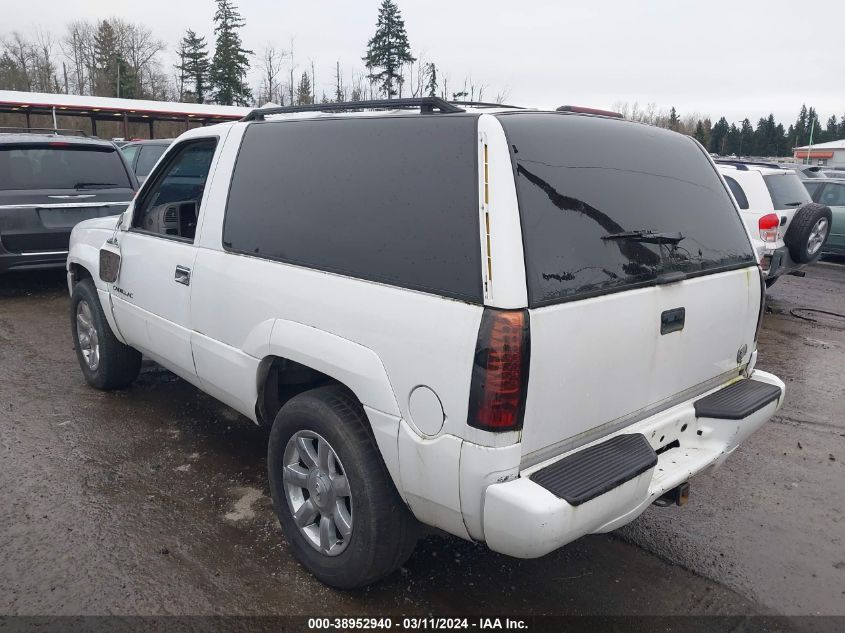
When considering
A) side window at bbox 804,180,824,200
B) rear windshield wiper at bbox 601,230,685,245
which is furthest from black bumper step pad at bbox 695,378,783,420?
side window at bbox 804,180,824,200

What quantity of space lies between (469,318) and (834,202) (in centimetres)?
1324

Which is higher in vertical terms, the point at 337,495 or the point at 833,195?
the point at 833,195

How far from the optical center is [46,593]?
282 cm

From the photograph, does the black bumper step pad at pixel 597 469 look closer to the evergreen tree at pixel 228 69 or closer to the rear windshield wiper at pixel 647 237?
the rear windshield wiper at pixel 647 237

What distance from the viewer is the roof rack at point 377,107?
267 centimetres

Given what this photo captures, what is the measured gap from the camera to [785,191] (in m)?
8.72

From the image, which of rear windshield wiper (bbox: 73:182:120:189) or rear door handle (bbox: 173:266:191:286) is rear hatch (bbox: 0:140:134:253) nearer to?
rear windshield wiper (bbox: 73:182:120:189)

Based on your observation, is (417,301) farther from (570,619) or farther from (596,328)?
(570,619)

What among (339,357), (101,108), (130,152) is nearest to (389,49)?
(101,108)

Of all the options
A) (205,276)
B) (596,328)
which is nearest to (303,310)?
(205,276)

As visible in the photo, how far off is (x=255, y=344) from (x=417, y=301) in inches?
41.1

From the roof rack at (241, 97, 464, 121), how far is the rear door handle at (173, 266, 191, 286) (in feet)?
2.87

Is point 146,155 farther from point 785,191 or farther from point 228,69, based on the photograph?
point 228,69

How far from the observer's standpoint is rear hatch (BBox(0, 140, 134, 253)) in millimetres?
7320
